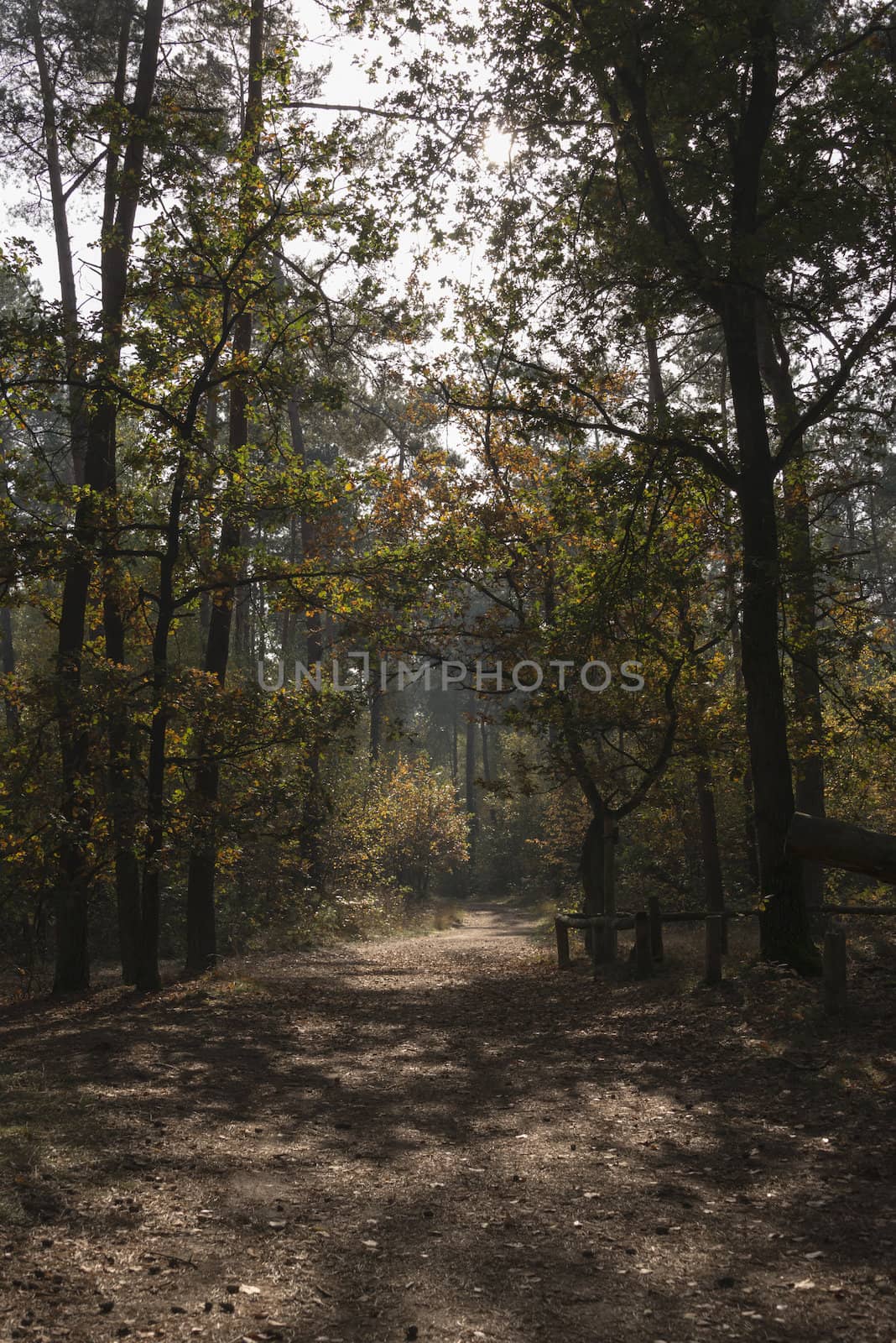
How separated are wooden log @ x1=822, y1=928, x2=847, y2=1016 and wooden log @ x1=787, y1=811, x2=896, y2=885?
656 mm

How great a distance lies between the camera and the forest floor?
410 centimetres

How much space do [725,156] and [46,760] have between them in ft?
39.1

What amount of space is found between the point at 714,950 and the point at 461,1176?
6.29 meters

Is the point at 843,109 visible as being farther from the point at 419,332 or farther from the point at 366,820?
the point at 366,820

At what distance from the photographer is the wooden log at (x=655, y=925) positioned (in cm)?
1381

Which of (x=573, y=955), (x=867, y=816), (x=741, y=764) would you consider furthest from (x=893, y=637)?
(x=573, y=955)

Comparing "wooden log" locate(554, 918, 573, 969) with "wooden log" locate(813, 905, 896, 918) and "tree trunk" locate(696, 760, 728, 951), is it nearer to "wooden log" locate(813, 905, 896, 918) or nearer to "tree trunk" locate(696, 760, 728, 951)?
"tree trunk" locate(696, 760, 728, 951)

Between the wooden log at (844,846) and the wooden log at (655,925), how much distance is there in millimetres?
4795

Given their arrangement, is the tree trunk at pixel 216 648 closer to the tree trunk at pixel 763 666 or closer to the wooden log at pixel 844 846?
the tree trunk at pixel 763 666

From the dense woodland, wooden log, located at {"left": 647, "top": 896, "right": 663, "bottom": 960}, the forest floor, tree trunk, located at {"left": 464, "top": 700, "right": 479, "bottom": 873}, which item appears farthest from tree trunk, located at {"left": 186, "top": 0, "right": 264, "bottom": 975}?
tree trunk, located at {"left": 464, "top": 700, "right": 479, "bottom": 873}

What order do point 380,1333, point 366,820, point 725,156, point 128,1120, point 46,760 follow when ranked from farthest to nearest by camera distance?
point 366,820 → point 46,760 → point 725,156 → point 128,1120 → point 380,1333

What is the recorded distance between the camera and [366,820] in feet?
89.4

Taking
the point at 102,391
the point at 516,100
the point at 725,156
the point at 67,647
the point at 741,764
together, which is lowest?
the point at 741,764

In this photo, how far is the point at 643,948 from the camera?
44.9 ft
